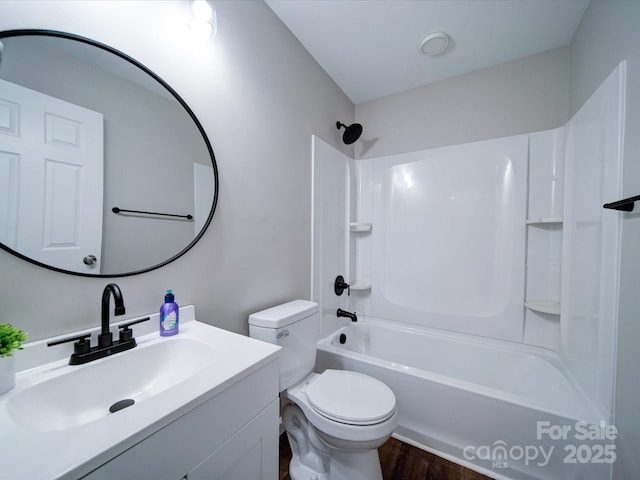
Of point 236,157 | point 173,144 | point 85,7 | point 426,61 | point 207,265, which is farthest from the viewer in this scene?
point 426,61

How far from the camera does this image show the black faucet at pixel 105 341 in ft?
2.37

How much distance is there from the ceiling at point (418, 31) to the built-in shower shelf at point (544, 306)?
1.74 metres

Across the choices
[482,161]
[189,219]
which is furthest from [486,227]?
[189,219]

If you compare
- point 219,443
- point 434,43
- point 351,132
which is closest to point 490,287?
point 351,132

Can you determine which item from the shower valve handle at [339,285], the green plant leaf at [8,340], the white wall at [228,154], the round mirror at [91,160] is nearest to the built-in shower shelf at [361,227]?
the shower valve handle at [339,285]

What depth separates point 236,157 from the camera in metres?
1.27

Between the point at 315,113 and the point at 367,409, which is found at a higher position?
the point at 315,113

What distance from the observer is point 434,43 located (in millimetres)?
1648

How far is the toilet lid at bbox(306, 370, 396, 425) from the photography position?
107 cm

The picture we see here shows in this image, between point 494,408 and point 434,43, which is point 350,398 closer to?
point 494,408

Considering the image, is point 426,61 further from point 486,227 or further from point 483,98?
point 486,227

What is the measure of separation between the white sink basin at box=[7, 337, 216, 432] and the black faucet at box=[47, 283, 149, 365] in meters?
0.02

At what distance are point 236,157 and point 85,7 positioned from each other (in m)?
0.66

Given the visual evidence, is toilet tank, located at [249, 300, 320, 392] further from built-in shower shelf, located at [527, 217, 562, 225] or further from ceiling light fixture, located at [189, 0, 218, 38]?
built-in shower shelf, located at [527, 217, 562, 225]
